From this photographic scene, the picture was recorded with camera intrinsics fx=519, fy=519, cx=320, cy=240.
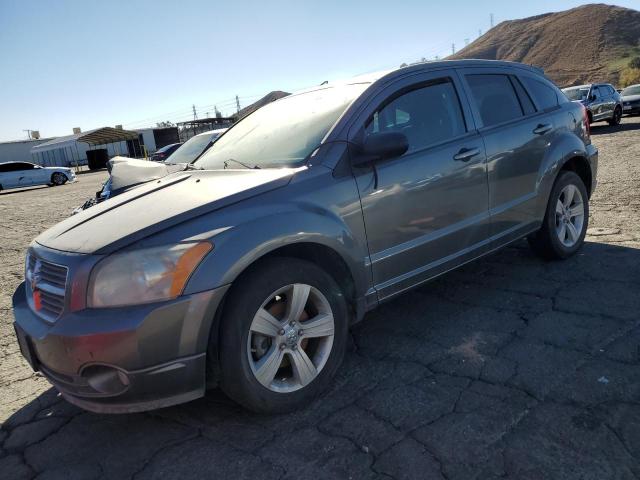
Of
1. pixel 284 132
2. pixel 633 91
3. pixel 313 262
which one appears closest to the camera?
pixel 313 262

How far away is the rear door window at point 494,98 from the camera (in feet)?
13.2

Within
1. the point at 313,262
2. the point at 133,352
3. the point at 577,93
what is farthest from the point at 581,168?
the point at 577,93

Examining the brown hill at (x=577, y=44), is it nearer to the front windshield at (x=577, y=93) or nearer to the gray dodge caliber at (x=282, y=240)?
the front windshield at (x=577, y=93)

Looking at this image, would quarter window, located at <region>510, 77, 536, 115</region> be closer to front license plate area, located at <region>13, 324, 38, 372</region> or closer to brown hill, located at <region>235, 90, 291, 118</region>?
brown hill, located at <region>235, 90, 291, 118</region>

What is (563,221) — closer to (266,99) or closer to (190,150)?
(266,99)

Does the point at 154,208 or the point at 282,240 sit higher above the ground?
the point at 154,208

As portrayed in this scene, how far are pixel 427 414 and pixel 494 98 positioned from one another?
8.92 feet

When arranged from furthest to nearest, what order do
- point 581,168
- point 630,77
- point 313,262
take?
point 630,77
point 581,168
point 313,262

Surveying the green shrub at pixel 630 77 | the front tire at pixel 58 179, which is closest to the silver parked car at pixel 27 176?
the front tire at pixel 58 179

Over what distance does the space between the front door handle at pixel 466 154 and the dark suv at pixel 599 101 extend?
18043mm

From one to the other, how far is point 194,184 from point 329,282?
1025 millimetres

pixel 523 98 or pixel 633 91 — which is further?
pixel 633 91

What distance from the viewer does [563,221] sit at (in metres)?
4.78

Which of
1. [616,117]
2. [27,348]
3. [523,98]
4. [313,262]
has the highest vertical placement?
[523,98]
